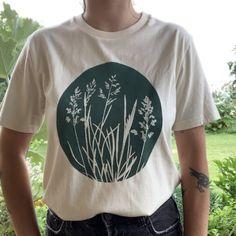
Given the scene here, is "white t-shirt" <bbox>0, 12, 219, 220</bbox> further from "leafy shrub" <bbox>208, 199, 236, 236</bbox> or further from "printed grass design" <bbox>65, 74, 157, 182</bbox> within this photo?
"leafy shrub" <bbox>208, 199, 236, 236</bbox>

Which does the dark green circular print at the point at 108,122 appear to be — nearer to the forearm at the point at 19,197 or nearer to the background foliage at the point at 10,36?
the forearm at the point at 19,197

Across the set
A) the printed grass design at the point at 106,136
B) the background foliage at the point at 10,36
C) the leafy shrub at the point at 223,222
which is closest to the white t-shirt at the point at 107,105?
the printed grass design at the point at 106,136

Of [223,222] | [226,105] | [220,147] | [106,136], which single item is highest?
[106,136]

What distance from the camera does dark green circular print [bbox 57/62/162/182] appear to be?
2.45ft

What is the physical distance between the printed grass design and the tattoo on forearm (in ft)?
0.45

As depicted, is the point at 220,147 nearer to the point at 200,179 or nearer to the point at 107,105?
the point at 200,179

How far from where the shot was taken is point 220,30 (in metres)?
1.40

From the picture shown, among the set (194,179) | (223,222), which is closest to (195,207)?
(194,179)

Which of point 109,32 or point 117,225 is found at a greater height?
point 109,32

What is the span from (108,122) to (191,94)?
0.17 metres

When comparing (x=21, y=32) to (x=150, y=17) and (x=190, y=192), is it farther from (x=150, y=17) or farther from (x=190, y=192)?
(x=190, y=192)

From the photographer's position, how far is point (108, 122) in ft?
2.46

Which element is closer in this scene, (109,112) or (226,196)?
(109,112)

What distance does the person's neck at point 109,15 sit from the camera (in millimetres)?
778
